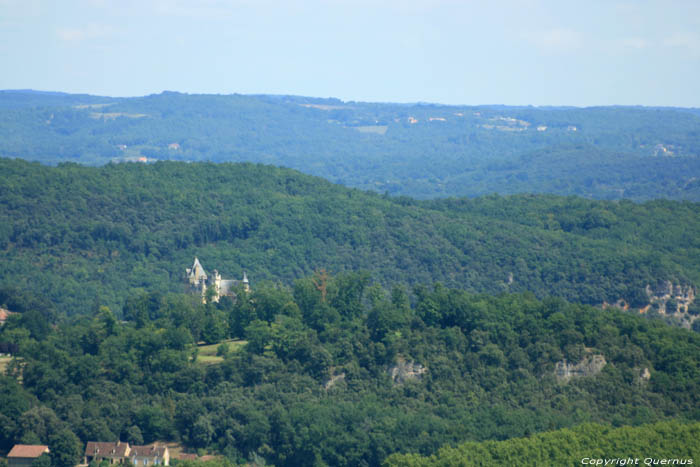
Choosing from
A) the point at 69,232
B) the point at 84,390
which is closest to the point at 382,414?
the point at 84,390

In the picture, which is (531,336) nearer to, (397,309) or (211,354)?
(397,309)

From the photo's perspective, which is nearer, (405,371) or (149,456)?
(149,456)

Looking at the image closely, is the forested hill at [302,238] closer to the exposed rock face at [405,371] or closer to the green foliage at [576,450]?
the exposed rock face at [405,371]

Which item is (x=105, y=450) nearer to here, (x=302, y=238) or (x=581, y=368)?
(x=581, y=368)

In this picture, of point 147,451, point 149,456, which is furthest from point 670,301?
point 149,456

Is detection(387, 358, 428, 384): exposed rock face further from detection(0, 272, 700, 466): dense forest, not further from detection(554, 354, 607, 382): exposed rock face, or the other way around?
detection(554, 354, 607, 382): exposed rock face

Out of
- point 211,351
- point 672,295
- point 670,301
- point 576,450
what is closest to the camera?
point 576,450

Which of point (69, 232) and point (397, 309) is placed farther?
point (69, 232)
